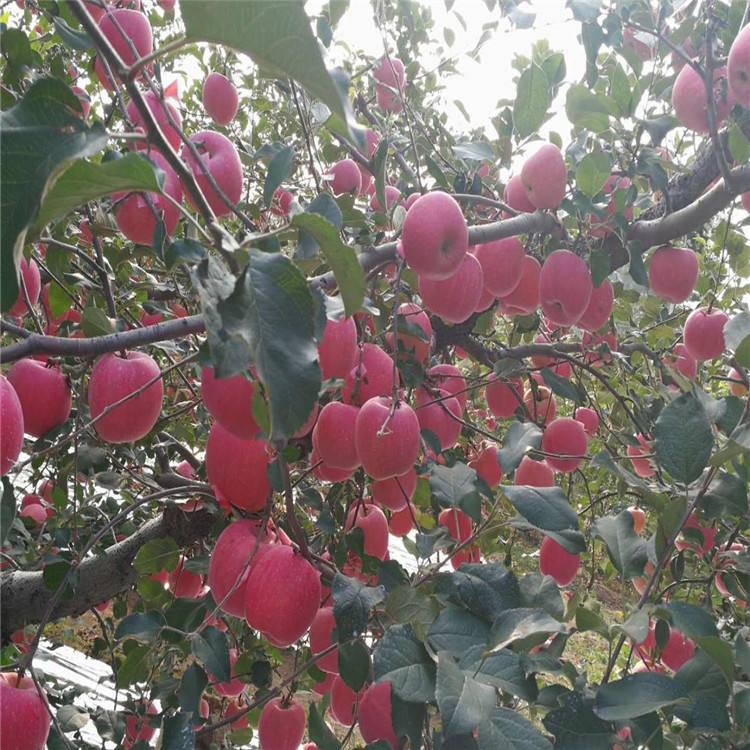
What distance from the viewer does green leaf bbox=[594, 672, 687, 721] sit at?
58 centimetres

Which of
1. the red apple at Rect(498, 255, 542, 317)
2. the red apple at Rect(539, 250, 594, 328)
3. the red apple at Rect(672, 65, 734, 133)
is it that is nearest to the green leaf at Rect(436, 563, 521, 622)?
the red apple at Rect(539, 250, 594, 328)

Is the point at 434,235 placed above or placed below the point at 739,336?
above

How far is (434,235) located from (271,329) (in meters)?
0.44

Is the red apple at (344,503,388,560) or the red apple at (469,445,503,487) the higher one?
the red apple at (344,503,388,560)

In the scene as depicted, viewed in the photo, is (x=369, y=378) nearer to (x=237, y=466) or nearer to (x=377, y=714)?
(x=237, y=466)

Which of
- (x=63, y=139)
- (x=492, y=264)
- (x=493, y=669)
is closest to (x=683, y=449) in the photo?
(x=493, y=669)

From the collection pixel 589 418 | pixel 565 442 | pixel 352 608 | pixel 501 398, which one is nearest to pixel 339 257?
pixel 352 608

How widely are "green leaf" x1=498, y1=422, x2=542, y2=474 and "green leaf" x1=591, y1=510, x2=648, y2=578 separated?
0.13m

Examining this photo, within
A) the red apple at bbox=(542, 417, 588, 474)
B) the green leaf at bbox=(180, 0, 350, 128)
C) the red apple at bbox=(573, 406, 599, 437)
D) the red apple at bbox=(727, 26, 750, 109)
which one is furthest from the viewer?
the red apple at bbox=(573, 406, 599, 437)

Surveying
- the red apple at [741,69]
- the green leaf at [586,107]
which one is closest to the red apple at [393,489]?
the green leaf at [586,107]

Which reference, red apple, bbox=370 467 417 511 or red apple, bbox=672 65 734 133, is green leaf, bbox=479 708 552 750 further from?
red apple, bbox=672 65 734 133

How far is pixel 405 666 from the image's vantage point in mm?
634

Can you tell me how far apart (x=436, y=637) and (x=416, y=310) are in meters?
0.63

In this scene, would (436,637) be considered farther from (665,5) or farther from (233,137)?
(233,137)
